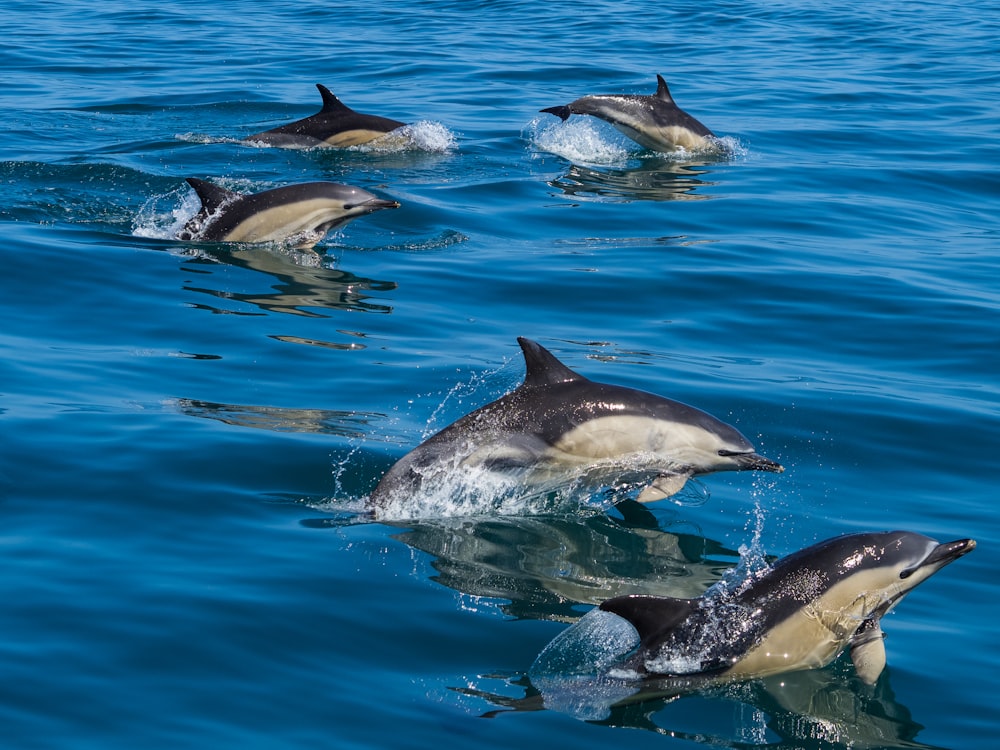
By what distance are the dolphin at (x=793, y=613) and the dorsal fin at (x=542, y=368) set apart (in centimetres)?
210

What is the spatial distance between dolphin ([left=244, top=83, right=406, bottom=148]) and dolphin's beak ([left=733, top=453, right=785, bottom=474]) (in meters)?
11.3

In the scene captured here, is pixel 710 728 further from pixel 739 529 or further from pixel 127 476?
pixel 127 476

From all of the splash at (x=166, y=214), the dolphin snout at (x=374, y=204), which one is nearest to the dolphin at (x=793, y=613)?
the dolphin snout at (x=374, y=204)

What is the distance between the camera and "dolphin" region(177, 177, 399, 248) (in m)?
13.6

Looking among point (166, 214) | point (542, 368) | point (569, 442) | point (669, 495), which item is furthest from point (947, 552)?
point (166, 214)

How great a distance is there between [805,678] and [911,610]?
1066mm

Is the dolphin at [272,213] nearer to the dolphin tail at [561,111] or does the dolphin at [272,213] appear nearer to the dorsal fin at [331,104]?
the dorsal fin at [331,104]

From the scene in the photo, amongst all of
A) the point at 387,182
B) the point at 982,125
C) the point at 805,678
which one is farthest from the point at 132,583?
the point at 982,125

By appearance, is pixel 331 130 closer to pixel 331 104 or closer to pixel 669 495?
pixel 331 104

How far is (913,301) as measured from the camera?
41.1 ft

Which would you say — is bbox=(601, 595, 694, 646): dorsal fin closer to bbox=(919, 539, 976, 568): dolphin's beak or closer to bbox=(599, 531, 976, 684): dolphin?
bbox=(599, 531, 976, 684): dolphin

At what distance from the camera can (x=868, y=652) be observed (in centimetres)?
624

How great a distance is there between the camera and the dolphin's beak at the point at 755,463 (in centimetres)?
823

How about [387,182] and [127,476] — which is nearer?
[127,476]
